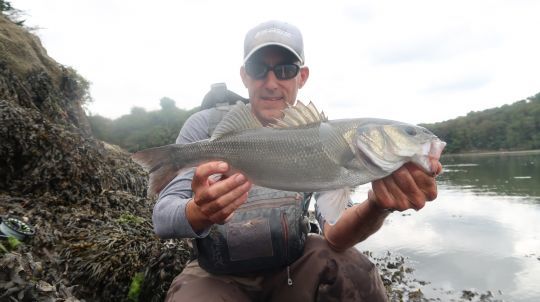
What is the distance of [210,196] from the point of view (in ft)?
8.77

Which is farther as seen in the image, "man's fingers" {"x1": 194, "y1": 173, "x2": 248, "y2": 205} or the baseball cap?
the baseball cap

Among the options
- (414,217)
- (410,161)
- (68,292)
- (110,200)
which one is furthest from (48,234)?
(414,217)

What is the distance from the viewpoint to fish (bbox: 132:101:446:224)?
2.78 metres

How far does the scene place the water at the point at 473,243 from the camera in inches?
451

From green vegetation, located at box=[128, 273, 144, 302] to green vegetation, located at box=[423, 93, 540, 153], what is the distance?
83.2m

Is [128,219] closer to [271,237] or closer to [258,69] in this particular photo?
[271,237]

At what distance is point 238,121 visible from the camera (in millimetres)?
3088

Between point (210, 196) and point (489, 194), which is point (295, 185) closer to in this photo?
point (210, 196)

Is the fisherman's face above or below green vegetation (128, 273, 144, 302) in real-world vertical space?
above

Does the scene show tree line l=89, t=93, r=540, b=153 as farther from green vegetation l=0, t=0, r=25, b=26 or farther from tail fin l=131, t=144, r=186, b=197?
tail fin l=131, t=144, r=186, b=197

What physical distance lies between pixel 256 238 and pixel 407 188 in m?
1.53

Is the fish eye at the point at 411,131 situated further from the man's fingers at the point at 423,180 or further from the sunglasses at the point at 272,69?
the sunglasses at the point at 272,69

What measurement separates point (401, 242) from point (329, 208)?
14.7 meters

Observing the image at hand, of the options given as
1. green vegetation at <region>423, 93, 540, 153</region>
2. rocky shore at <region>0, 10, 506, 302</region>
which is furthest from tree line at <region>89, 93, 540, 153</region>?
rocky shore at <region>0, 10, 506, 302</region>
